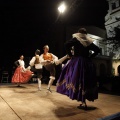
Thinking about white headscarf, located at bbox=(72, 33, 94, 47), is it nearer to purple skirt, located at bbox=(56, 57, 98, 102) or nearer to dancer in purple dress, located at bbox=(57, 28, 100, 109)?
dancer in purple dress, located at bbox=(57, 28, 100, 109)

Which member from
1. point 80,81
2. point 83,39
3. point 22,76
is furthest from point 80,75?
point 22,76

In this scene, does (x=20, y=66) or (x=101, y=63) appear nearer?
(x=20, y=66)

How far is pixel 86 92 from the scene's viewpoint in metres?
3.23

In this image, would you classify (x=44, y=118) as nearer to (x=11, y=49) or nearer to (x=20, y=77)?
(x=20, y=77)

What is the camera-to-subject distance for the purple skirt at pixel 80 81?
10.6 feet

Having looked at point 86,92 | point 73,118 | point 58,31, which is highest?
point 58,31

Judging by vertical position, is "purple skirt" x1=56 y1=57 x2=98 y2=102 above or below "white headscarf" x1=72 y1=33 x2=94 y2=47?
below

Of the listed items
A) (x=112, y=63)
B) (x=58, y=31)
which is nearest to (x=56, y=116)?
(x=58, y=31)

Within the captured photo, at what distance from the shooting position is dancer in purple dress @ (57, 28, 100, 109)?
10.6 feet

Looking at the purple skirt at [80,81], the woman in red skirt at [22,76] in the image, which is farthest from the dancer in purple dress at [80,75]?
the woman in red skirt at [22,76]

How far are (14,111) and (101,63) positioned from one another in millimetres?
25525

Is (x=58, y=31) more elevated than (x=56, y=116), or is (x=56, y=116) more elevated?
(x=58, y=31)

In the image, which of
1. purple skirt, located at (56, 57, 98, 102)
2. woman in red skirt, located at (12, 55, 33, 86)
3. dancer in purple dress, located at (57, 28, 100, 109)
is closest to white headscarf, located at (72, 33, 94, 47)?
dancer in purple dress, located at (57, 28, 100, 109)

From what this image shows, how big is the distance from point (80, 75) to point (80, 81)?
12 cm
